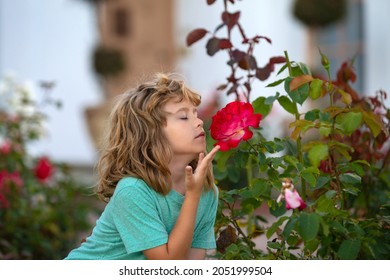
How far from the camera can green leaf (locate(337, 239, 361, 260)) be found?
1507mm

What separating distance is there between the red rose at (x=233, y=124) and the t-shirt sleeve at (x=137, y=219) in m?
0.16

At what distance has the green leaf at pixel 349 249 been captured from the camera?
151 centimetres

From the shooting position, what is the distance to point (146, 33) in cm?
848

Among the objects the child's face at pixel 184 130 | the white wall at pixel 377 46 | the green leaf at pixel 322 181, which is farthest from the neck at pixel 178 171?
the white wall at pixel 377 46

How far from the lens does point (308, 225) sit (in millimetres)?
1407

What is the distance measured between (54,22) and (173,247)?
7663 millimetres

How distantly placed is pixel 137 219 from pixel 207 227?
185 mm

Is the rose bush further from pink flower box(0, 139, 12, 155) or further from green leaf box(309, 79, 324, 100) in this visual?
green leaf box(309, 79, 324, 100)

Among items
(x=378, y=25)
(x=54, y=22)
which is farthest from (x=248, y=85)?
(x=54, y=22)

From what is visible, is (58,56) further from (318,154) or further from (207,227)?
(318,154)

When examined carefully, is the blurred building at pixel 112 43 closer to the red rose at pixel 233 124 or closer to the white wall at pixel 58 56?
the white wall at pixel 58 56

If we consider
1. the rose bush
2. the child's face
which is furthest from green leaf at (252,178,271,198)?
the rose bush

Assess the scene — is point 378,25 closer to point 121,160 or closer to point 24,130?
point 24,130

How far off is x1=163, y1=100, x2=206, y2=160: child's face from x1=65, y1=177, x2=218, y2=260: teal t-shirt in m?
0.08
